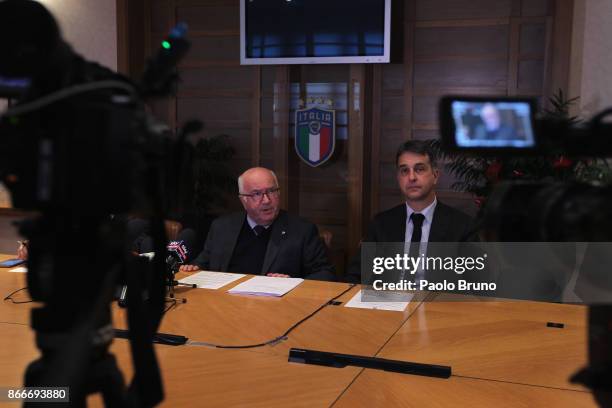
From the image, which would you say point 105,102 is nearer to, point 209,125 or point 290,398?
point 290,398

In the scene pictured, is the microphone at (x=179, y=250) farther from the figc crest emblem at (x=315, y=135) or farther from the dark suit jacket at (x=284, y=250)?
the figc crest emblem at (x=315, y=135)

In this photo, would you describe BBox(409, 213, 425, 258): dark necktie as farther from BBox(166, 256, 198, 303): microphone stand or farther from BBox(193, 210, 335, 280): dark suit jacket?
BBox(166, 256, 198, 303): microphone stand

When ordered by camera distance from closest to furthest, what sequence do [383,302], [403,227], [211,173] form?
[383,302] < [403,227] < [211,173]

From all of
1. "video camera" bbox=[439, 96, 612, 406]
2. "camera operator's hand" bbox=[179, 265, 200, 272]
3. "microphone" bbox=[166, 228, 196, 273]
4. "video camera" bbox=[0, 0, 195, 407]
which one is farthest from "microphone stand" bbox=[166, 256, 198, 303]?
"video camera" bbox=[439, 96, 612, 406]

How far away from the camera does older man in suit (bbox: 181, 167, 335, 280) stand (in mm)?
3141

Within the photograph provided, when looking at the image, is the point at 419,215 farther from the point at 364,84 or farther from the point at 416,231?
the point at 364,84

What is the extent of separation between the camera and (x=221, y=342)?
1.88 m

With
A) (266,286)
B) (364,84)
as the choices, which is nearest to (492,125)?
(266,286)

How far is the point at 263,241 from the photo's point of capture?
3.31m

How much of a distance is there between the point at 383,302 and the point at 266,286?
1.73 ft

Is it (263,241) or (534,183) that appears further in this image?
(263,241)

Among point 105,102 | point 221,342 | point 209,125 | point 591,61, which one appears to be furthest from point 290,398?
point 209,125

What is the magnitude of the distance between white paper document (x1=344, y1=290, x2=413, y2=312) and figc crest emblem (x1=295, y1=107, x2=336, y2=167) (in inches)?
104

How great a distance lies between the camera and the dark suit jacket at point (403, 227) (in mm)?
3109
